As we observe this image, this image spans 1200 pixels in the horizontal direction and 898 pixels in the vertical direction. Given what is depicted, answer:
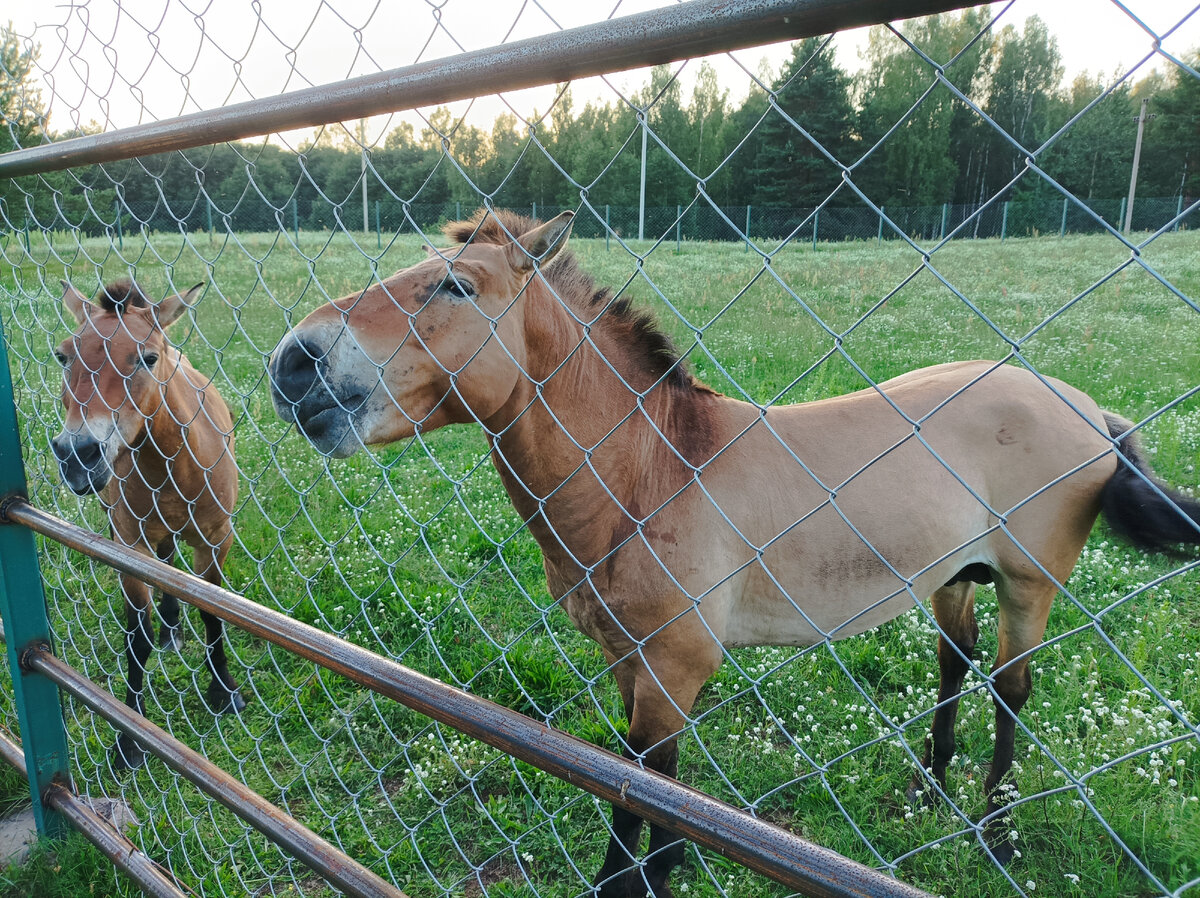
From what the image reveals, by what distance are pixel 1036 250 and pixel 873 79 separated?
28.7ft

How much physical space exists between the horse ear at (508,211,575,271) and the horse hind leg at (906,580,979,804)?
7.48ft

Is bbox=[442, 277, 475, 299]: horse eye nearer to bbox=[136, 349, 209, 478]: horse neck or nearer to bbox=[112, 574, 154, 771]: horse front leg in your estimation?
bbox=[136, 349, 209, 478]: horse neck

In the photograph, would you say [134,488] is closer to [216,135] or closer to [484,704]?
[216,135]

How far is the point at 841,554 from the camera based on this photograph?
256cm

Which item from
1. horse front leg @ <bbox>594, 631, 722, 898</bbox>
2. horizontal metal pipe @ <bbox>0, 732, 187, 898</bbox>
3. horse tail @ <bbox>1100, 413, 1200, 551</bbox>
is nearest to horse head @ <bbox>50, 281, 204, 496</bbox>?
horizontal metal pipe @ <bbox>0, 732, 187, 898</bbox>

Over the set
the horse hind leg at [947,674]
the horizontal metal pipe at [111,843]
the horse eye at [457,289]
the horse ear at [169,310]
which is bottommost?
the horse hind leg at [947,674]

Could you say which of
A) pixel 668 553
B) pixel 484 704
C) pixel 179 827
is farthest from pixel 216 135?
pixel 179 827

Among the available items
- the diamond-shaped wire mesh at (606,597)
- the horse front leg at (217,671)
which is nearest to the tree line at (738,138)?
the diamond-shaped wire mesh at (606,597)

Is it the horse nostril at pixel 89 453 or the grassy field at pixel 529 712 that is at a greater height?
the horse nostril at pixel 89 453

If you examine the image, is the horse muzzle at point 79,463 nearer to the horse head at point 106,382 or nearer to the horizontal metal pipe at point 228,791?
the horse head at point 106,382

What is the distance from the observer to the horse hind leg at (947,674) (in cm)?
302

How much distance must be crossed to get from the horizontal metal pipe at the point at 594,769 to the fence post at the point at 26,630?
1.04 m

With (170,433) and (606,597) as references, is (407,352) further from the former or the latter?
(170,433)

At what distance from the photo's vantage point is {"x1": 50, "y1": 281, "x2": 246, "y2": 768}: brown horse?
304cm
